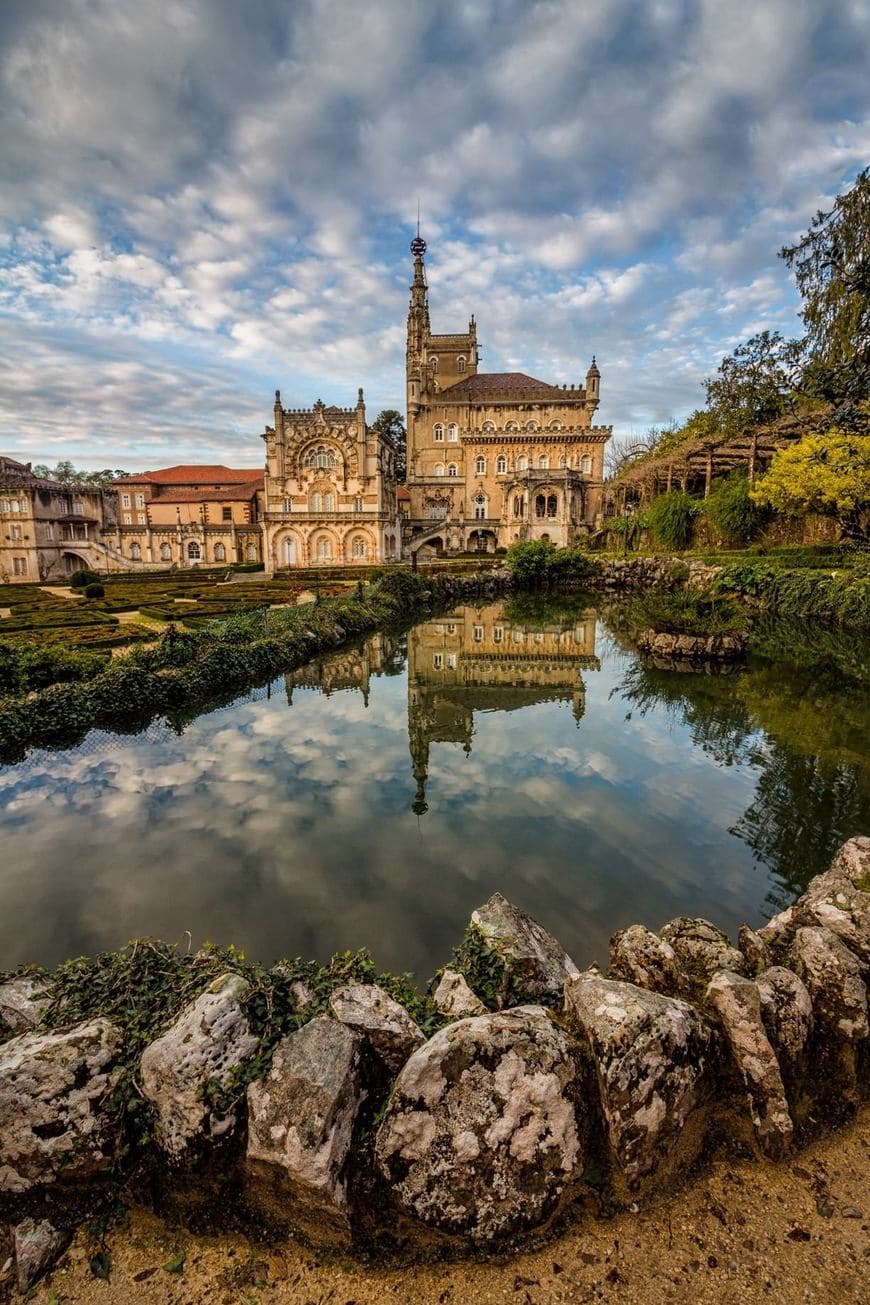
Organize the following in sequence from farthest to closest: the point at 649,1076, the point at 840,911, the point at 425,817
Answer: the point at 425,817
the point at 840,911
the point at 649,1076

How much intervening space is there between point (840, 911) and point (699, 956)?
37.5 inches

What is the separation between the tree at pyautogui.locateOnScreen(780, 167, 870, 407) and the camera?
7391mm

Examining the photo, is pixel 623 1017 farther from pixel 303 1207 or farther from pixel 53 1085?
pixel 53 1085

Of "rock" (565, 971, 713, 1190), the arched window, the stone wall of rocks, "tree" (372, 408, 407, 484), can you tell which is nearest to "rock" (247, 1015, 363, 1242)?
Result: the stone wall of rocks

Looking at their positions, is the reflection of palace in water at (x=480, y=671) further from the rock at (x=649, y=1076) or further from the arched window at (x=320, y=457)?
the arched window at (x=320, y=457)

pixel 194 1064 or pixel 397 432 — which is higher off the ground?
pixel 397 432

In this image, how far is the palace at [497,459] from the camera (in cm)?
5094

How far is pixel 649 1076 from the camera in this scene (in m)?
2.61

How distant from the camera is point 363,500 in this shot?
45.7 m

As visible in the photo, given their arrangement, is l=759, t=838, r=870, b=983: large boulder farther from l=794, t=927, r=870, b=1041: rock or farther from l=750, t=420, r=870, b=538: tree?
l=750, t=420, r=870, b=538: tree

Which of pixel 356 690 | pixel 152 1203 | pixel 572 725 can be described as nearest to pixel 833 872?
pixel 152 1203

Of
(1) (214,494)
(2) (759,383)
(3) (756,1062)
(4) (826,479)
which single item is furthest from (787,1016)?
(1) (214,494)

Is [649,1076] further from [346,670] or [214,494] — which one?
[214,494]

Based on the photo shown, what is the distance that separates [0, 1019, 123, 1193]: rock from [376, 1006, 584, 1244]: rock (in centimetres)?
134
